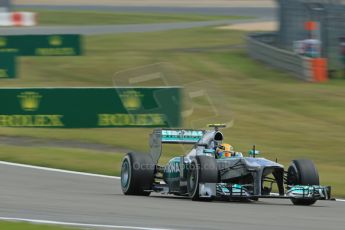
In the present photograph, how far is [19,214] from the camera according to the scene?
1140 centimetres

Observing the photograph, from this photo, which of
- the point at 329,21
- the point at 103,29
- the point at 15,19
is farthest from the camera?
the point at 103,29

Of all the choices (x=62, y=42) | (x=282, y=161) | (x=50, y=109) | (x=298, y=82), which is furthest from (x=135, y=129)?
(x=62, y=42)

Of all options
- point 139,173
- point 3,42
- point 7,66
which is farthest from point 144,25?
point 139,173

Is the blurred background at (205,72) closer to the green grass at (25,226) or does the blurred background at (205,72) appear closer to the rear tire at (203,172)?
the rear tire at (203,172)

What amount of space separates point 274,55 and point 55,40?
8443mm

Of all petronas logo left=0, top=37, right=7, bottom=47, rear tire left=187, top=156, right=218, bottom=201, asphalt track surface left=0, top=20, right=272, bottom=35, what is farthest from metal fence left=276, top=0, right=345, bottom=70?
rear tire left=187, top=156, right=218, bottom=201

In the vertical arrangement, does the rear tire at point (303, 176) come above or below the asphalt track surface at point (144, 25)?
below

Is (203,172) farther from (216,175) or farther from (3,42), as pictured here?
(3,42)

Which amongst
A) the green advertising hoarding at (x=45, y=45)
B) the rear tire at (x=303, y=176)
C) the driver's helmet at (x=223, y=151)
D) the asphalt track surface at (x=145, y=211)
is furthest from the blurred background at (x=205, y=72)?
the asphalt track surface at (x=145, y=211)

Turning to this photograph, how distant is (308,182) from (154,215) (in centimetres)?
278

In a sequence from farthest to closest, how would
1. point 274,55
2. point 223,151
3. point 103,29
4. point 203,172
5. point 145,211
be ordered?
point 103,29 → point 274,55 → point 223,151 → point 203,172 → point 145,211

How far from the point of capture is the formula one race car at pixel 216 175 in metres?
13.1

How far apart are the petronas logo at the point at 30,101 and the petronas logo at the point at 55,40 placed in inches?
580

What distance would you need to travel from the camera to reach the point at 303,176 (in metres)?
13.4
